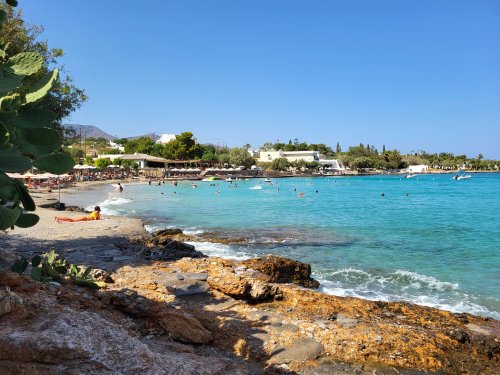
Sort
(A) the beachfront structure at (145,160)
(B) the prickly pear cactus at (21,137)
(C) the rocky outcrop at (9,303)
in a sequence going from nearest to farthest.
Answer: (C) the rocky outcrop at (9,303)
(B) the prickly pear cactus at (21,137)
(A) the beachfront structure at (145,160)

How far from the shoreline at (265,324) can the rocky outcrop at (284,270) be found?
3.10ft

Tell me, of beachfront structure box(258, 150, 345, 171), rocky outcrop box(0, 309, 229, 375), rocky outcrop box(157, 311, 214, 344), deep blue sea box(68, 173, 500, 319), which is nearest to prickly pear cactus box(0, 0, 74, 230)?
rocky outcrop box(0, 309, 229, 375)

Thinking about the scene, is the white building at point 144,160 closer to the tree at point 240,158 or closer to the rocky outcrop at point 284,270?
the tree at point 240,158

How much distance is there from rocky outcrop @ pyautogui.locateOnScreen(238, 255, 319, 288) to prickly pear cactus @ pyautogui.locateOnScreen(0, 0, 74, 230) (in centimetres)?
699

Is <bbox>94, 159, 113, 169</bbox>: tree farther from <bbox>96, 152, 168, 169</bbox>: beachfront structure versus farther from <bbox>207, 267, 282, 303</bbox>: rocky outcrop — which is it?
<bbox>207, 267, 282, 303</bbox>: rocky outcrop

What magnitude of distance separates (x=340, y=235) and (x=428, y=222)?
9.79 meters

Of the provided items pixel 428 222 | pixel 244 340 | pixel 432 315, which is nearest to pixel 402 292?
pixel 432 315

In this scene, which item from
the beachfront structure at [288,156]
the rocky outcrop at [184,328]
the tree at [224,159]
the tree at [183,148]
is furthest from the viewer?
the beachfront structure at [288,156]

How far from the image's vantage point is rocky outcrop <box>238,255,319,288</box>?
10.7 meters

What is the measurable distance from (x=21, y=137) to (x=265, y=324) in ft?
15.0

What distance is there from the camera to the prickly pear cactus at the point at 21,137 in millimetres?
A: 3748

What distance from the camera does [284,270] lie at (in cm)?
1101

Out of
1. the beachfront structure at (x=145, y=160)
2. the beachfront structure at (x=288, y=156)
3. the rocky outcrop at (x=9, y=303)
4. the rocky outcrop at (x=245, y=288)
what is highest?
the beachfront structure at (x=288, y=156)

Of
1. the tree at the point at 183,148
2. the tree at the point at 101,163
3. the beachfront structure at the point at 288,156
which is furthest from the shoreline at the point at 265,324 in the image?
→ the beachfront structure at the point at 288,156
